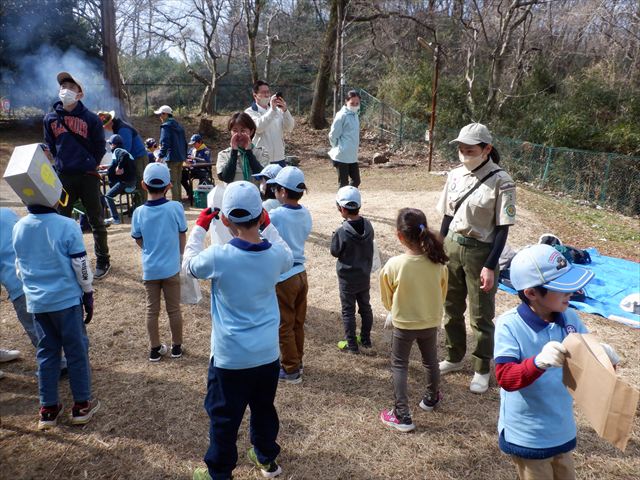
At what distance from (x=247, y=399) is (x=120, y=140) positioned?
629cm

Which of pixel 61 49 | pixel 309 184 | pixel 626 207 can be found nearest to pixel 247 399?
pixel 309 184

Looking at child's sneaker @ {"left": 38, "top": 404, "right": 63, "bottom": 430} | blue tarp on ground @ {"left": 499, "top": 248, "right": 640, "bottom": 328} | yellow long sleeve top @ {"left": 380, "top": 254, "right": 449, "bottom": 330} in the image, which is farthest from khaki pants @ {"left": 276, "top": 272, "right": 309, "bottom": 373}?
blue tarp on ground @ {"left": 499, "top": 248, "right": 640, "bottom": 328}

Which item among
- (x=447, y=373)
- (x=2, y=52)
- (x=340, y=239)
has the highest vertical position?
(x=2, y=52)

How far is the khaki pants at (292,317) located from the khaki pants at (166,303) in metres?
0.88

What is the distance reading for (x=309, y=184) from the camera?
13.0 m

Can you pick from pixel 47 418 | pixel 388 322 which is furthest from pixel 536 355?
pixel 47 418

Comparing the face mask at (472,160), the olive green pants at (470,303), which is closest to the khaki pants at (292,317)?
the olive green pants at (470,303)

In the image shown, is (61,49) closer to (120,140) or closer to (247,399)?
(120,140)

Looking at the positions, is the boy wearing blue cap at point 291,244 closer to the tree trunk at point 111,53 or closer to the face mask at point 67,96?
the face mask at point 67,96

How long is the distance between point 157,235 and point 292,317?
1.16 metres

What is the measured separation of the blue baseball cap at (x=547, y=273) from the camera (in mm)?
1867

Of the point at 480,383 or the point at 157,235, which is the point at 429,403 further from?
the point at 157,235

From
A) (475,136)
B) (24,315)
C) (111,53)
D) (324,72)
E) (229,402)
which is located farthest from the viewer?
(324,72)

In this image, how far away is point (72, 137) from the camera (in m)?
4.79
